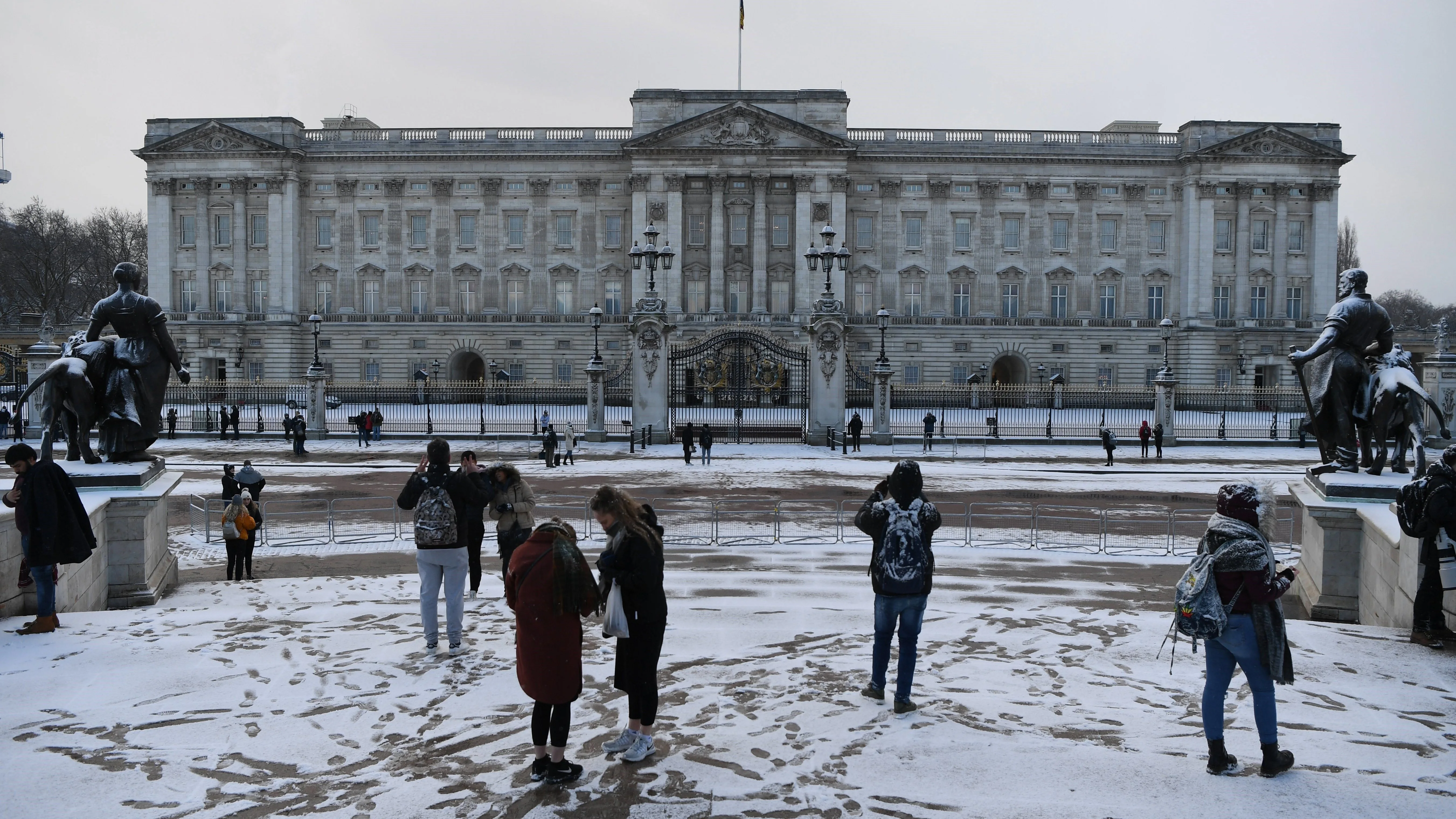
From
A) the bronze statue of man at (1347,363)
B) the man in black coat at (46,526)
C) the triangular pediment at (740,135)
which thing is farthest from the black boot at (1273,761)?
the triangular pediment at (740,135)

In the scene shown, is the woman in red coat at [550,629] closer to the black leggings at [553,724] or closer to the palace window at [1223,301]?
the black leggings at [553,724]

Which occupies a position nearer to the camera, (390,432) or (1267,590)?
(1267,590)

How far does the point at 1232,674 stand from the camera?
→ 6.34 meters

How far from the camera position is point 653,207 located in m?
62.2

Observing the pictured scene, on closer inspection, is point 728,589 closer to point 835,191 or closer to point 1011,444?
point 1011,444

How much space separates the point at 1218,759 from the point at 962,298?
195 ft

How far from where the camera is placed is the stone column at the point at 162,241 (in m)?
63.3

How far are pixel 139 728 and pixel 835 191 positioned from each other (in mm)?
58015

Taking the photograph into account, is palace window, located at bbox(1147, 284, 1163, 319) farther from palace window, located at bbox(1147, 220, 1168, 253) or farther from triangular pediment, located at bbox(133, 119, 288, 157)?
triangular pediment, located at bbox(133, 119, 288, 157)

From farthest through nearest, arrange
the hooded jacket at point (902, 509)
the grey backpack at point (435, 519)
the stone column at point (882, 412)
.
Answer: the stone column at point (882, 412), the grey backpack at point (435, 519), the hooded jacket at point (902, 509)

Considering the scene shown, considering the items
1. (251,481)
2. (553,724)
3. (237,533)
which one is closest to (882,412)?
(251,481)

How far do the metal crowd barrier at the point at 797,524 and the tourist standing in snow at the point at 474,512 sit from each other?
12.0 feet

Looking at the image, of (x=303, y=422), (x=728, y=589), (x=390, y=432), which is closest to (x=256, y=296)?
(x=390, y=432)

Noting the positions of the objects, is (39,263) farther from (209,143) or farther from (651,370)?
(651,370)
